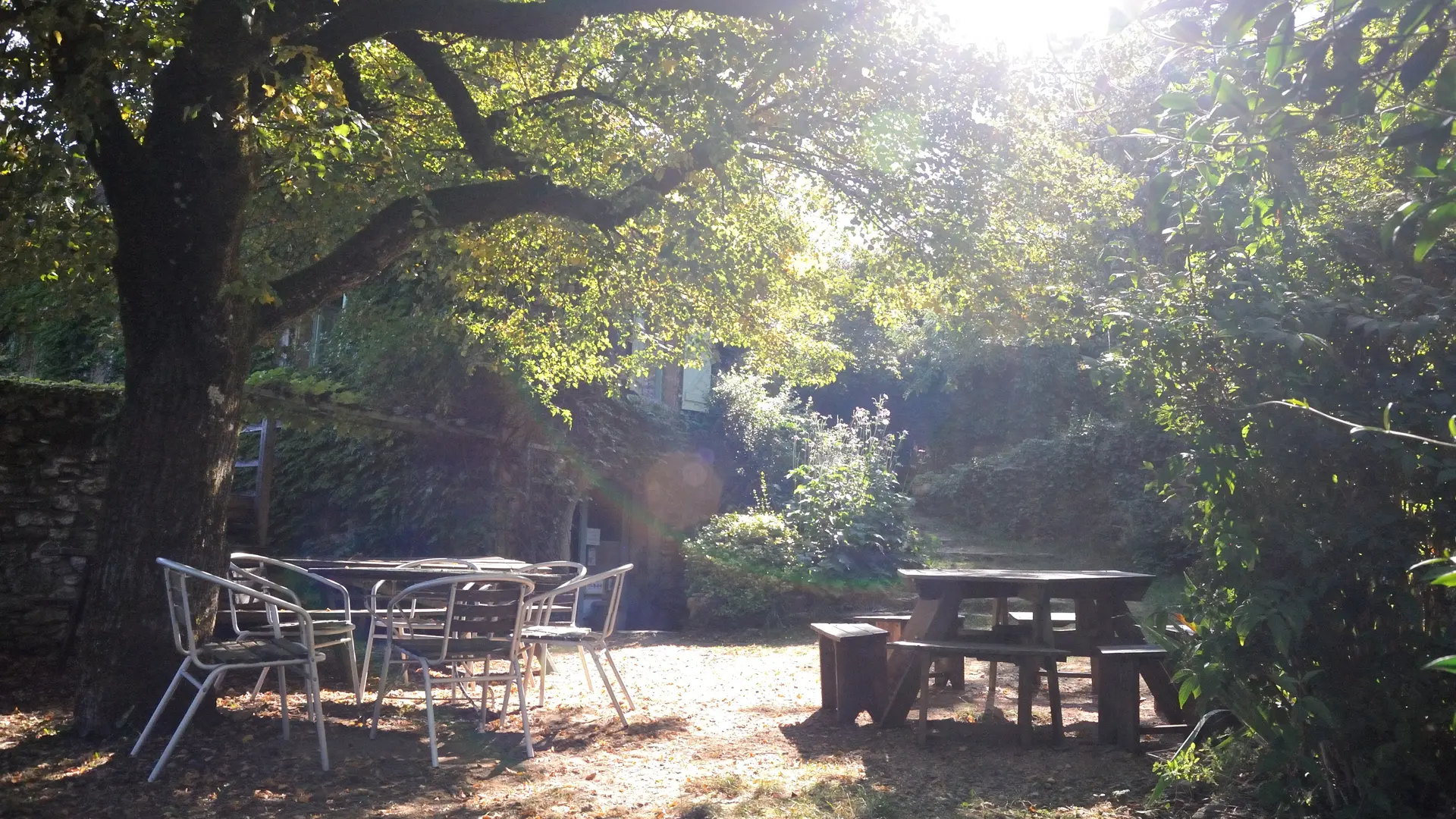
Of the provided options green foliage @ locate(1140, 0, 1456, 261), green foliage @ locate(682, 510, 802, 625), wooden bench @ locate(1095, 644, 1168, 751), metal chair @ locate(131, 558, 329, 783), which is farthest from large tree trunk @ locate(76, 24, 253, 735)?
green foliage @ locate(682, 510, 802, 625)

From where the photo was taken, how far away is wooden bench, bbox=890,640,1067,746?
17.3ft

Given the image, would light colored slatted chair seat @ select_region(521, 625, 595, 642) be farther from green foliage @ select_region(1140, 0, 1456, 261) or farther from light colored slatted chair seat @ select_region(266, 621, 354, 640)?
green foliage @ select_region(1140, 0, 1456, 261)

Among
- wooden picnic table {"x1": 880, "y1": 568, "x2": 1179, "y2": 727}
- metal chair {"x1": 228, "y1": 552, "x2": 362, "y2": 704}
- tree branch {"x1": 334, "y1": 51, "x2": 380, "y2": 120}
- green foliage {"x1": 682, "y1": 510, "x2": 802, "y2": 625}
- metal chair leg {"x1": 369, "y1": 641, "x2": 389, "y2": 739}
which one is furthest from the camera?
green foliage {"x1": 682, "y1": 510, "x2": 802, "y2": 625}

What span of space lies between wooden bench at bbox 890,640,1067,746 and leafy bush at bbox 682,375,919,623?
6007mm

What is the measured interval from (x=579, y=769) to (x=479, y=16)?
3.79 metres

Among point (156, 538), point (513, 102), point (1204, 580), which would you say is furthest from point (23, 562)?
point (1204, 580)

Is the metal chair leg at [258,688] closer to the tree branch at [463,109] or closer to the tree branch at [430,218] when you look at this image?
the tree branch at [430,218]

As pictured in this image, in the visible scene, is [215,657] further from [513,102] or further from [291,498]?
[291,498]

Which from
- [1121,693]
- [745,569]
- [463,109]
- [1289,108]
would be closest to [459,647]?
[1121,693]

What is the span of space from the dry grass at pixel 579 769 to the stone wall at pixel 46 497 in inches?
40.7

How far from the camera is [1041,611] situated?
5582 millimetres

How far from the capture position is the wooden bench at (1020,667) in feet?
17.3

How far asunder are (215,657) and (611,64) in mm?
4954

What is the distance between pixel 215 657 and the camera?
15.1 feet
